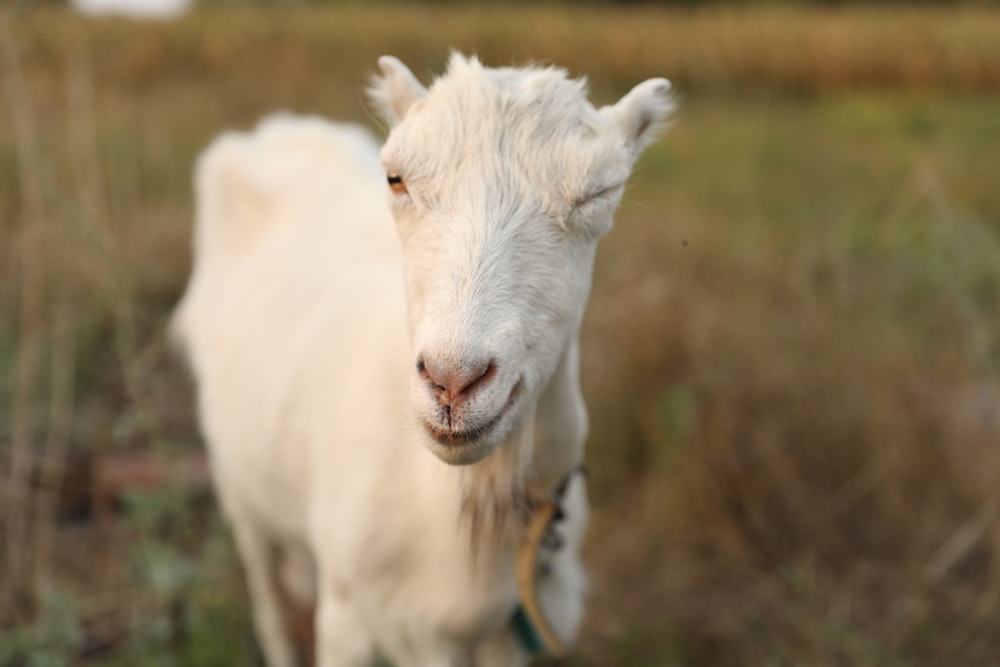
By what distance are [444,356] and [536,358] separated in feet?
0.81

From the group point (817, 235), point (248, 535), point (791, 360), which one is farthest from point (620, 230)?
point (248, 535)

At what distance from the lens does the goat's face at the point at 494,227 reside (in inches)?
68.3

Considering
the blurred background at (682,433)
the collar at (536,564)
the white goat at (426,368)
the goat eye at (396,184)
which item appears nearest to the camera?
the white goat at (426,368)

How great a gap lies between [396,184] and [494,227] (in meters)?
0.25

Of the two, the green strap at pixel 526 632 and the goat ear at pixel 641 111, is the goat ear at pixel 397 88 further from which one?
the green strap at pixel 526 632

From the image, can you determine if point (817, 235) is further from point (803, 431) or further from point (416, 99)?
point (416, 99)

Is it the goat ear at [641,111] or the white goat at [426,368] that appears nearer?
the white goat at [426,368]

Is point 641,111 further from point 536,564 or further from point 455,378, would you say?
point 536,564

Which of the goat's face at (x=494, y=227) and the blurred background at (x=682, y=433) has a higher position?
the goat's face at (x=494, y=227)

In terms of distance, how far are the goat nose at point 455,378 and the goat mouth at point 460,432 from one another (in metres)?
0.05

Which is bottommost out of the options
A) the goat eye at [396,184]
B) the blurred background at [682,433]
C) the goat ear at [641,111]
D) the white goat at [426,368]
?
the blurred background at [682,433]

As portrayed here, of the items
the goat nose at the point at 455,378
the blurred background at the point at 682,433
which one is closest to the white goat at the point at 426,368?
the goat nose at the point at 455,378

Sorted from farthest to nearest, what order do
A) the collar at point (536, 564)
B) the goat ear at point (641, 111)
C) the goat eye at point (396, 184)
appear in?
the collar at point (536, 564), the goat ear at point (641, 111), the goat eye at point (396, 184)

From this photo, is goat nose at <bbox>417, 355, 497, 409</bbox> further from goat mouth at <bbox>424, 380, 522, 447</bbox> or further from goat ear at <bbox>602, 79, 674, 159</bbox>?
goat ear at <bbox>602, 79, 674, 159</bbox>
